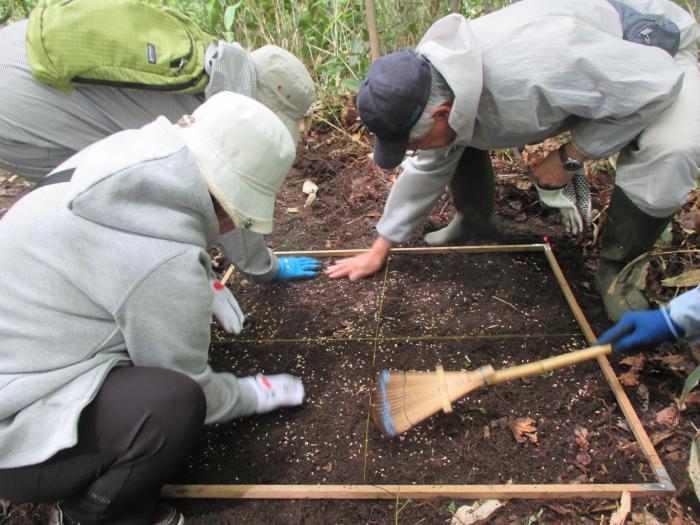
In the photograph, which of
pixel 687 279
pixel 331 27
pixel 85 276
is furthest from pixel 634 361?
pixel 331 27

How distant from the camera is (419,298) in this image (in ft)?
6.83

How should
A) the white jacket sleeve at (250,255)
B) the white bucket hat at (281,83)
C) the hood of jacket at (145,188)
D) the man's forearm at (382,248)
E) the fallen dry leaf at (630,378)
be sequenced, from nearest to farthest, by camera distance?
the hood of jacket at (145,188) < the fallen dry leaf at (630,378) < the white bucket hat at (281,83) < the white jacket sleeve at (250,255) < the man's forearm at (382,248)

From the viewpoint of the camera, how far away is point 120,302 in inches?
44.4

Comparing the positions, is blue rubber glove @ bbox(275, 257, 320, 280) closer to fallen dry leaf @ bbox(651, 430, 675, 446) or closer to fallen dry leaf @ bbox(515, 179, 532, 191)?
fallen dry leaf @ bbox(515, 179, 532, 191)

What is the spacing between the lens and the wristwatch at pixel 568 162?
1.77m

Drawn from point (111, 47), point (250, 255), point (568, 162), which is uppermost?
point (111, 47)

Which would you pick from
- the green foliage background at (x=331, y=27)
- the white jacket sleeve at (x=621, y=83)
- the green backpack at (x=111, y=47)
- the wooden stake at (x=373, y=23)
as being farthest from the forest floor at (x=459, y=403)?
the green foliage background at (x=331, y=27)

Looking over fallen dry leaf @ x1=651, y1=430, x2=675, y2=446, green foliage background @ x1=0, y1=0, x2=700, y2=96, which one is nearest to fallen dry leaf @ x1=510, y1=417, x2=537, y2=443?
fallen dry leaf @ x1=651, y1=430, x2=675, y2=446

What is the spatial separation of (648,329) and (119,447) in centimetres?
142

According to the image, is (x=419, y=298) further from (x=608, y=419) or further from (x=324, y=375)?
(x=608, y=419)

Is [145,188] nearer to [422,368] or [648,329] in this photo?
[422,368]

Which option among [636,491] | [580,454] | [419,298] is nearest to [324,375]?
[419,298]

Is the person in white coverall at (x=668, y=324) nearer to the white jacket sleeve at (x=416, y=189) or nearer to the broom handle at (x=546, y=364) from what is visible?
the broom handle at (x=546, y=364)

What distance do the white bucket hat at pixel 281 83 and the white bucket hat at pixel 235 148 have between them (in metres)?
0.68
